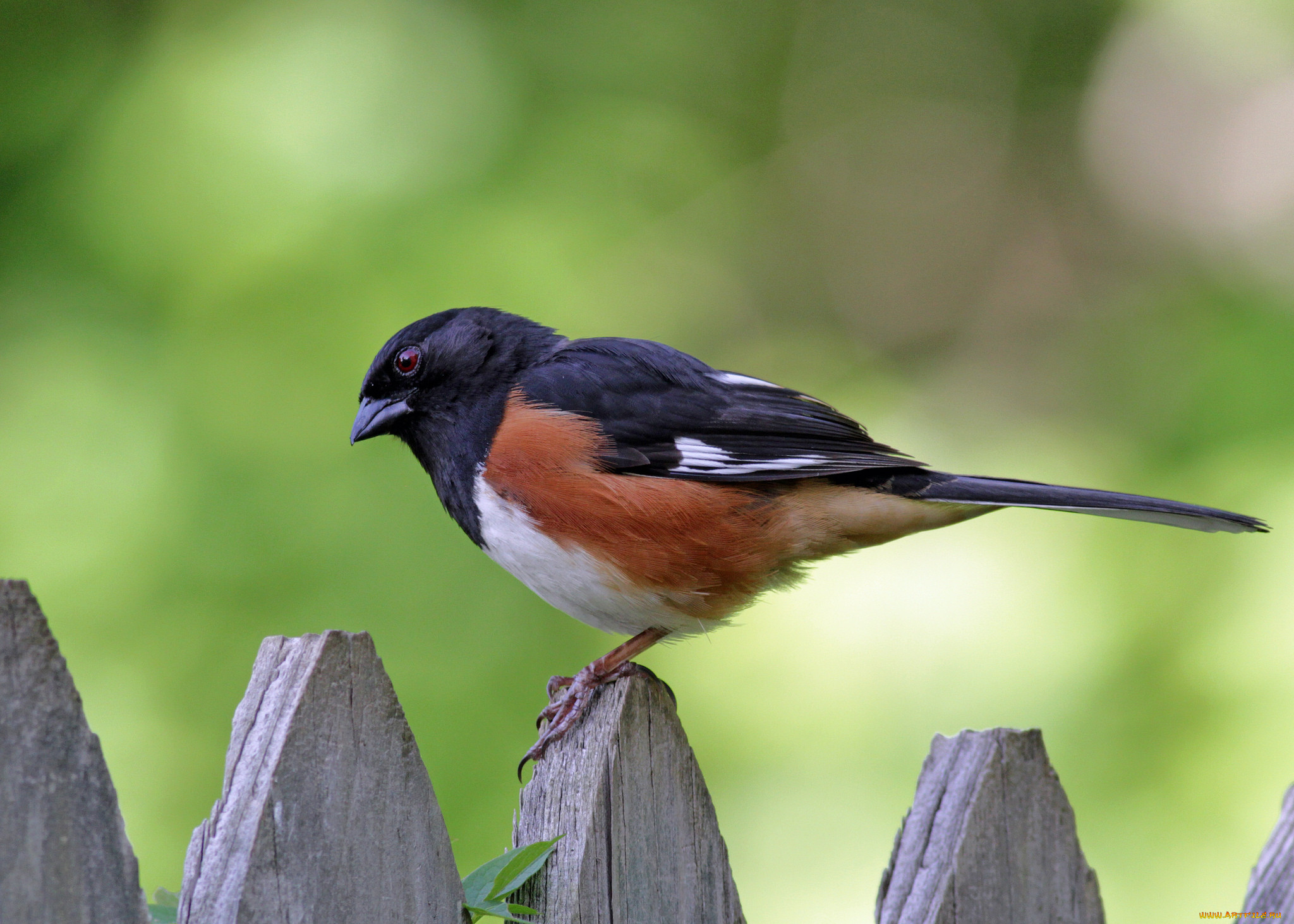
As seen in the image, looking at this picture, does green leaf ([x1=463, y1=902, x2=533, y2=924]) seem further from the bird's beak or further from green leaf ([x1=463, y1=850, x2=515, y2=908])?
the bird's beak

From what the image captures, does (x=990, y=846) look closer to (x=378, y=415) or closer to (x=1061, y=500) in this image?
(x=1061, y=500)

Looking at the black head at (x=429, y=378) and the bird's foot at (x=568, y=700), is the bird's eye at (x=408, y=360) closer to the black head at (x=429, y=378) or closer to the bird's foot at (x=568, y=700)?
the black head at (x=429, y=378)

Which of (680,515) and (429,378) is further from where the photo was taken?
(429,378)

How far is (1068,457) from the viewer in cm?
372

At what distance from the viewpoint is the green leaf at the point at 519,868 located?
4.92 ft

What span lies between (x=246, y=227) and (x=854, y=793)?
2.49 m

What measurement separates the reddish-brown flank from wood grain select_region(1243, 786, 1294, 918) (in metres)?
1.03

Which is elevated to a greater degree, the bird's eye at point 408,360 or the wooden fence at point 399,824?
the bird's eye at point 408,360

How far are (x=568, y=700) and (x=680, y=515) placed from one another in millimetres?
513

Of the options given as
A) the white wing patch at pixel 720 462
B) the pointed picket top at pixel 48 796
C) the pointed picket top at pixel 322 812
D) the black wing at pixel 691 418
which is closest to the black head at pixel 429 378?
the black wing at pixel 691 418

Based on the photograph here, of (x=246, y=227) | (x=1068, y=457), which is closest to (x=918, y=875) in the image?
(x=1068, y=457)

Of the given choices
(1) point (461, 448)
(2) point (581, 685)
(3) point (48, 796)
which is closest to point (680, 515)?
(2) point (581, 685)

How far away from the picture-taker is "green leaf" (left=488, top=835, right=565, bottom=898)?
4.92 feet

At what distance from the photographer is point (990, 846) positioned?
5.71ft
